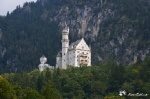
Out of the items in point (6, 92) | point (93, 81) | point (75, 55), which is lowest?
point (6, 92)

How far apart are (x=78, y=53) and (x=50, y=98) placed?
221ft

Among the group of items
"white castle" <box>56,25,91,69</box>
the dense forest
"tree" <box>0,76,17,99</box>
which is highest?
"white castle" <box>56,25,91,69</box>

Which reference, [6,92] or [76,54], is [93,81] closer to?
[76,54]

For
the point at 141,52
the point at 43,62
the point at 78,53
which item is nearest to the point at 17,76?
the point at 78,53

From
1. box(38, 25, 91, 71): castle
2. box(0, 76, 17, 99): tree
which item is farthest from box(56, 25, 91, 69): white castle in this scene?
box(0, 76, 17, 99): tree

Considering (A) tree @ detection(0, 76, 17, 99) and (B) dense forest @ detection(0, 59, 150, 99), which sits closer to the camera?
(A) tree @ detection(0, 76, 17, 99)

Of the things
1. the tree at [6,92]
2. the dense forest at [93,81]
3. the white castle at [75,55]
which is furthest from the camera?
the white castle at [75,55]

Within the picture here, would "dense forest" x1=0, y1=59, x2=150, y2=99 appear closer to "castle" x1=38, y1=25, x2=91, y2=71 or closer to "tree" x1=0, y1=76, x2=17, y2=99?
"castle" x1=38, y1=25, x2=91, y2=71

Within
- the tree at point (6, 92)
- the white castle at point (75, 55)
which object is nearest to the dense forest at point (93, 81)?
the white castle at point (75, 55)

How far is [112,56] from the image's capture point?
199 metres

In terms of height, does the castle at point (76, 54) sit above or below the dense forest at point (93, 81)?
above

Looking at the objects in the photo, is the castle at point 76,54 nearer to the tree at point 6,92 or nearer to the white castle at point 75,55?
the white castle at point 75,55

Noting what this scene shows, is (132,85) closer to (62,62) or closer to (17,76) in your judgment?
Result: (17,76)

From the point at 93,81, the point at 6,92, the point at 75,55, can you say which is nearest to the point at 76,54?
the point at 75,55
